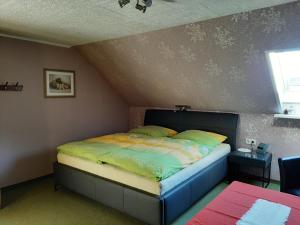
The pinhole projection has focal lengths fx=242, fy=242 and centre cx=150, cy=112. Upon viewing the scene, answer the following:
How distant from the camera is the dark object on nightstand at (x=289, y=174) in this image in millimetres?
2498

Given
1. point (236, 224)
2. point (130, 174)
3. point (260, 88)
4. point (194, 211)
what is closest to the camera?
point (236, 224)

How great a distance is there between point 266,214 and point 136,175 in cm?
128

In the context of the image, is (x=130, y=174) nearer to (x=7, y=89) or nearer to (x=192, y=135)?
(x=192, y=135)

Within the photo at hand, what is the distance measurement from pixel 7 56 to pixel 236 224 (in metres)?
3.47

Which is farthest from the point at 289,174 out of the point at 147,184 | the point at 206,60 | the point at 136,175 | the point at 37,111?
the point at 37,111

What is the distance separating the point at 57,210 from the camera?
115 inches

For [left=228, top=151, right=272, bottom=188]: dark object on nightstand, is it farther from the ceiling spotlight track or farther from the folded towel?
the ceiling spotlight track

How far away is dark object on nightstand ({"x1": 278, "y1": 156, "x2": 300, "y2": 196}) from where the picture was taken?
2.50m

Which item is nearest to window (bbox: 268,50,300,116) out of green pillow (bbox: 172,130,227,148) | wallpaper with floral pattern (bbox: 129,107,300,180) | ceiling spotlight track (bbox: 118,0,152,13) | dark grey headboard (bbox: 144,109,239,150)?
wallpaper with floral pattern (bbox: 129,107,300,180)

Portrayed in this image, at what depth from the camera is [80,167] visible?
10.1 feet

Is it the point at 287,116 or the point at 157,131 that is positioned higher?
the point at 287,116

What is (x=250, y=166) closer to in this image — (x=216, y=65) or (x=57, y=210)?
(x=216, y=65)

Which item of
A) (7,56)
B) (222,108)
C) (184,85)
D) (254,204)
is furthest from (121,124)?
(254,204)

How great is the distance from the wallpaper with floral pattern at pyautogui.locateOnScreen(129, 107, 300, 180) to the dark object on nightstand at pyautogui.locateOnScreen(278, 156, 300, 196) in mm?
976
